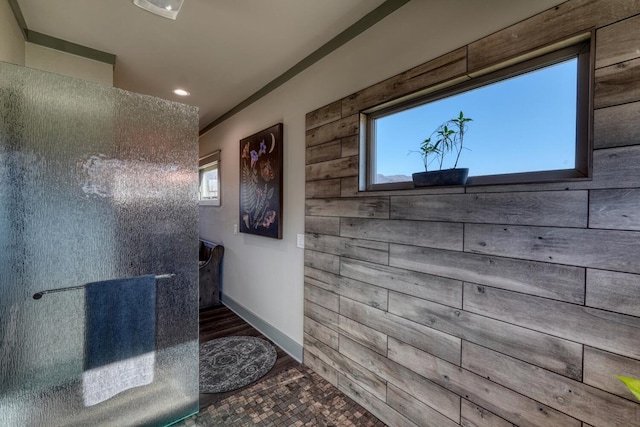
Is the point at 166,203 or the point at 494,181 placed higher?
the point at 494,181

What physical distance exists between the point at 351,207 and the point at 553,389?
4.34ft

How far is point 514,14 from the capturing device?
1.18 meters

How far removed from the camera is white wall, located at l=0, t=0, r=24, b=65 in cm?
156

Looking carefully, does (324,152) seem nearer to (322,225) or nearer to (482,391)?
(322,225)

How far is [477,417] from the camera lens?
1289 millimetres

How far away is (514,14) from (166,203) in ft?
6.64

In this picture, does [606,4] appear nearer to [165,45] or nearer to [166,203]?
[166,203]

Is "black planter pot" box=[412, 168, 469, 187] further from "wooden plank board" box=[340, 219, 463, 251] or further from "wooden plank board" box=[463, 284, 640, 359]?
"wooden plank board" box=[463, 284, 640, 359]

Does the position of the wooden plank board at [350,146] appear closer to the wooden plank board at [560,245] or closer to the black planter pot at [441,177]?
the black planter pot at [441,177]

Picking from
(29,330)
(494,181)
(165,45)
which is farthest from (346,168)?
(29,330)

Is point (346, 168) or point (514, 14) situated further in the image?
point (346, 168)

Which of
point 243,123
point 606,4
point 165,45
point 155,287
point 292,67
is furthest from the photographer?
point 243,123

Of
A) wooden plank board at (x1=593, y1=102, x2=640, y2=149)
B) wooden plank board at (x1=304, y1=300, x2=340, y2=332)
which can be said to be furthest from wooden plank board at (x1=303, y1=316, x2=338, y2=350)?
wooden plank board at (x1=593, y1=102, x2=640, y2=149)

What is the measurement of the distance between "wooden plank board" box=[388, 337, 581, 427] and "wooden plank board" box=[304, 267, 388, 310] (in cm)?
26
